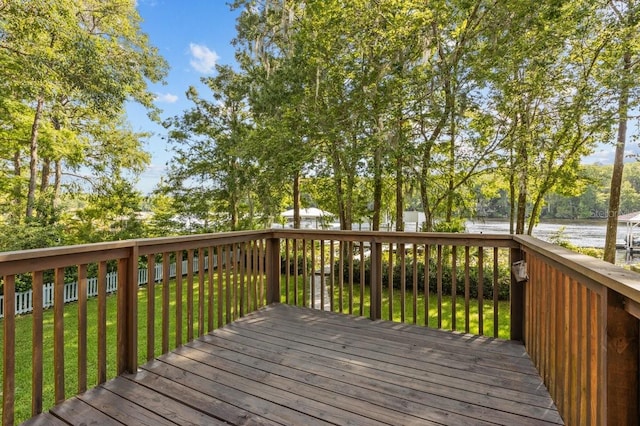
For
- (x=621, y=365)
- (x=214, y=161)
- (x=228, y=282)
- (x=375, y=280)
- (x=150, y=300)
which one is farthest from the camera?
(x=214, y=161)

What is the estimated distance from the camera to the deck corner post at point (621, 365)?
1.03 metres

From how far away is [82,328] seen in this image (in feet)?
6.30

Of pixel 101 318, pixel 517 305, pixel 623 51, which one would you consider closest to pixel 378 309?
pixel 517 305

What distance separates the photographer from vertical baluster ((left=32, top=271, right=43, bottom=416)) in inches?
65.9

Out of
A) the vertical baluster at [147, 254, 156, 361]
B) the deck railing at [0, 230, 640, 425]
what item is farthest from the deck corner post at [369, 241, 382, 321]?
the vertical baluster at [147, 254, 156, 361]

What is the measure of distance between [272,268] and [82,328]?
2.11 metres

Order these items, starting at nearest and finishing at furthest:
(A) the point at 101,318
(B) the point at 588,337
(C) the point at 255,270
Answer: (B) the point at 588,337 < (A) the point at 101,318 < (C) the point at 255,270

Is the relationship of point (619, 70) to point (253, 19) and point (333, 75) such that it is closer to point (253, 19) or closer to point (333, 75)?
point (333, 75)

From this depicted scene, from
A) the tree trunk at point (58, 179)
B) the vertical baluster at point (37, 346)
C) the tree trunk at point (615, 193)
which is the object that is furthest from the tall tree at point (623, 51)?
the tree trunk at point (58, 179)

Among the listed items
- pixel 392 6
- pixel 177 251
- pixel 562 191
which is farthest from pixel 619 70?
pixel 177 251

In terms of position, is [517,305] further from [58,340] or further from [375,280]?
[58,340]

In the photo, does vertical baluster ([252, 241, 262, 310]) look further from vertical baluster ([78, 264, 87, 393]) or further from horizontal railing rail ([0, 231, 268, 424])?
vertical baluster ([78, 264, 87, 393])

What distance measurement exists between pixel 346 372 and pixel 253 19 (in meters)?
8.23

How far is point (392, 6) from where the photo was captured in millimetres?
6359
